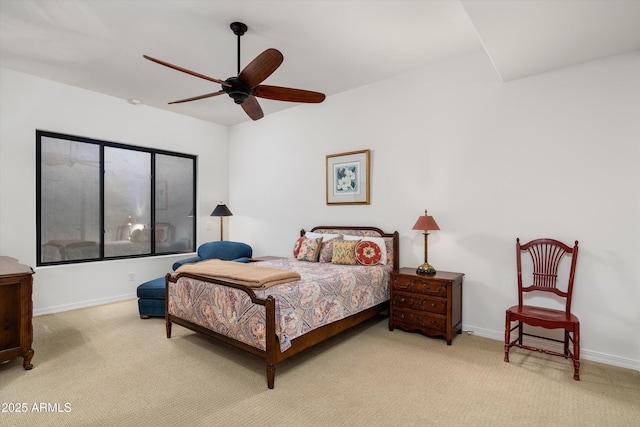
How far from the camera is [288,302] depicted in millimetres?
2561

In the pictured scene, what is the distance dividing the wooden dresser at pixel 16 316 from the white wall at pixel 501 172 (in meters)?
3.32

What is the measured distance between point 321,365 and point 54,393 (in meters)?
1.98

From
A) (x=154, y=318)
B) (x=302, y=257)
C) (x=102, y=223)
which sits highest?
(x=102, y=223)

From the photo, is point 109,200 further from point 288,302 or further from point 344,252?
point 288,302

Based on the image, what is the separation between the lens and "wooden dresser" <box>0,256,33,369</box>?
105 inches

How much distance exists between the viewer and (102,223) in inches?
190

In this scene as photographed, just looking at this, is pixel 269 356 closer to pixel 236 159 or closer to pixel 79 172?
pixel 79 172

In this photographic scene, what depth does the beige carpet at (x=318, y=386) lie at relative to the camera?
82.3 inches

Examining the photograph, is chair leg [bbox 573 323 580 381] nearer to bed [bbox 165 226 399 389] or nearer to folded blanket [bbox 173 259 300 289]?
bed [bbox 165 226 399 389]

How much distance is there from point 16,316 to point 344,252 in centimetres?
308

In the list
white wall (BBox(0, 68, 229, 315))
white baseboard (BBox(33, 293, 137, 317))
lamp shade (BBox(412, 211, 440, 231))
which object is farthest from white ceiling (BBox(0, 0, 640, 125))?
white baseboard (BBox(33, 293, 137, 317))

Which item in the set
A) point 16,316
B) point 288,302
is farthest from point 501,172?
point 16,316

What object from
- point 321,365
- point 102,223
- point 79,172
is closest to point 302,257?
point 321,365

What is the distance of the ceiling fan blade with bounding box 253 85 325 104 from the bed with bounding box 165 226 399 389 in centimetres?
158
